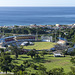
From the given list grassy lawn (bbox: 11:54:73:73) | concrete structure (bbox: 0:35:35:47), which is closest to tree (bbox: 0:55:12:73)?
grassy lawn (bbox: 11:54:73:73)

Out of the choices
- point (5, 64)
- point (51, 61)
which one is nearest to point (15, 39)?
point (51, 61)

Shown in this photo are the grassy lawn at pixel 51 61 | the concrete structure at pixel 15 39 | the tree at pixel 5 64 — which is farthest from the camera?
the concrete structure at pixel 15 39

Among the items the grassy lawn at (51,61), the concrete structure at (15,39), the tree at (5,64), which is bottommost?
the grassy lawn at (51,61)

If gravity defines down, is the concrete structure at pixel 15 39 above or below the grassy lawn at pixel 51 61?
above

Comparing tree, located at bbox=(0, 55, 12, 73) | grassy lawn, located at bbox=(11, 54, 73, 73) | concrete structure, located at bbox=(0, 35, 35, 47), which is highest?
concrete structure, located at bbox=(0, 35, 35, 47)

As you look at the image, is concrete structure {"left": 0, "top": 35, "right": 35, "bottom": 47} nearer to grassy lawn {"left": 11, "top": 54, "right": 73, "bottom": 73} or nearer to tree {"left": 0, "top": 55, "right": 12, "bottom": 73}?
grassy lawn {"left": 11, "top": 54, "right": 73, "bottom": 73}

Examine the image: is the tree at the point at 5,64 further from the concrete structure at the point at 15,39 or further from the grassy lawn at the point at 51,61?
the concrete structure at the point at 15,39

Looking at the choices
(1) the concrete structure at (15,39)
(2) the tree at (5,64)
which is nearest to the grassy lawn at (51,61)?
(2) the tree at (5,64)

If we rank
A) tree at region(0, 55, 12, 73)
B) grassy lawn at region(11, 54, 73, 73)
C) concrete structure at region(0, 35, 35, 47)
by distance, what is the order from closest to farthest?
1. tree at region(0, 55, 12, 73)
2. grassy lawn at region(11, 54, 73, 73)
3. concrete structure at region(0, 35, 35, 47)

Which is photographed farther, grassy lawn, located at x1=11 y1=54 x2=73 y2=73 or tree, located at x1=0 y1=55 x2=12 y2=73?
grassy lawn, located at x1=11 y1=54 x2=73 y2=73

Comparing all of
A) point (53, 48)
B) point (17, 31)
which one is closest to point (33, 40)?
point (53, 48)

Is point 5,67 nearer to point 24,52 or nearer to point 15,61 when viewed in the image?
point 15,61
